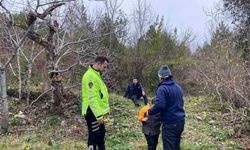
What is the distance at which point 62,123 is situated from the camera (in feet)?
36.4

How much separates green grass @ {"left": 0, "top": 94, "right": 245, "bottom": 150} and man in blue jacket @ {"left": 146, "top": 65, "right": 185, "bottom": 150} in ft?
7.77

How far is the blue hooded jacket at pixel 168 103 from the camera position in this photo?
20.8 feet

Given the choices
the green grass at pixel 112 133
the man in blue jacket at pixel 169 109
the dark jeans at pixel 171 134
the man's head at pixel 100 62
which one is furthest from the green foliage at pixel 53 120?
the dark jeans at pixel 171 134

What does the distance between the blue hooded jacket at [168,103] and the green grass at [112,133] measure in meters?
2.51

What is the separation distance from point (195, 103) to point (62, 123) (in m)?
7.34

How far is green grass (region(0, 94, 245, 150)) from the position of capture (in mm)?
8898

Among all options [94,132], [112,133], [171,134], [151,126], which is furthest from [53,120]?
[171,134]

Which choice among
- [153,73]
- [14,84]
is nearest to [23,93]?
[14,84]

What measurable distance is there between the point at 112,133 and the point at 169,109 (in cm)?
398

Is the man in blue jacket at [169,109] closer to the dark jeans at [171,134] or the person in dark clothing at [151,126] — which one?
the dark jeans at [171,134]

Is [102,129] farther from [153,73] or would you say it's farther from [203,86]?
[153,73]

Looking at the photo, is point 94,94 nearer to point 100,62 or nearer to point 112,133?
point 100,62

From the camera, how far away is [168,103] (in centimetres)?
643

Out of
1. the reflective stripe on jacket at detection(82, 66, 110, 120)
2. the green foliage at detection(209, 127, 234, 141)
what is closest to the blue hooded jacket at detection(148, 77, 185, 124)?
the reflective stripe on jacket at detection(82, 66, 110, 120)
